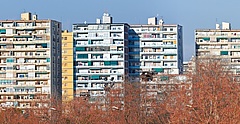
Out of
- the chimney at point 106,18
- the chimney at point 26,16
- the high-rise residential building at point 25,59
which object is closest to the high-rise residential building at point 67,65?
the high-rise residential building at point 25,59

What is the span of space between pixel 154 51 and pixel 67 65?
12388 mm

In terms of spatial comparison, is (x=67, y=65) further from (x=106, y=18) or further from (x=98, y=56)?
(x=106, y=18)

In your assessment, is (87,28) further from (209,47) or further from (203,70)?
(203,70)

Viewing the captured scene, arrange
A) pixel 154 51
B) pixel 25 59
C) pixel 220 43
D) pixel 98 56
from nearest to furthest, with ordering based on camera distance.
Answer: pixel 25 59, pixel 98 56, pixel 154 51, pixel 220 43

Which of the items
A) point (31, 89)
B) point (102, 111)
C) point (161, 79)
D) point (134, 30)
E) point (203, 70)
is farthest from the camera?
point (134, 30)

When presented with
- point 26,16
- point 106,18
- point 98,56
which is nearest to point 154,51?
point 106,18

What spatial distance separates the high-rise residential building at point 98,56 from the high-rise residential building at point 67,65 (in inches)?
21.5

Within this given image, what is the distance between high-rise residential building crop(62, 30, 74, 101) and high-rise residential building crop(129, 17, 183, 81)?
8.61 metres

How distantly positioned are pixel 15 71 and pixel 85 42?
972cm

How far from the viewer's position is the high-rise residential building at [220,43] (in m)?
101

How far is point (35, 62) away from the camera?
302 ft

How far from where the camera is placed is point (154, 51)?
320ft

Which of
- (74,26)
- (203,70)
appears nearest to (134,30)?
(74,26)

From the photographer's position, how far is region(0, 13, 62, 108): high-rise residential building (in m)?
91.4
